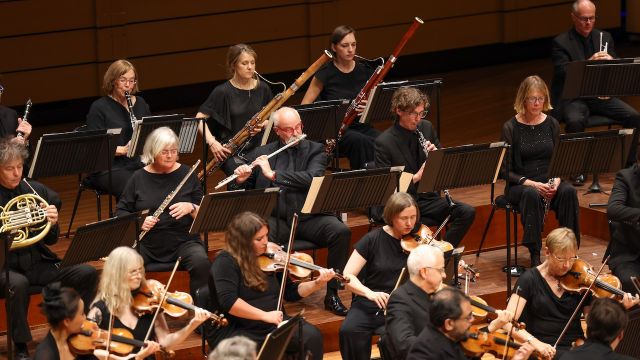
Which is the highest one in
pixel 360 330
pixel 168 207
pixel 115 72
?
pixel 115 72

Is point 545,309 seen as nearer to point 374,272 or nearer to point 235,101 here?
point 374,272

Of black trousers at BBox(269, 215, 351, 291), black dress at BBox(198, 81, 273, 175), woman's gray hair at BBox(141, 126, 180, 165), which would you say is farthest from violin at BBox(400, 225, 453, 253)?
black dress at BBox(198, 81, 273, 175)

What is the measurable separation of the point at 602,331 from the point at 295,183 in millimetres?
2049

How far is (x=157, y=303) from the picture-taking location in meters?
4.91

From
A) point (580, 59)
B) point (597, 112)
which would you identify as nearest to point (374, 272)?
point (597, 112)

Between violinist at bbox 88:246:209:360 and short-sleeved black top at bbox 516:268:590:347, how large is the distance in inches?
57.9

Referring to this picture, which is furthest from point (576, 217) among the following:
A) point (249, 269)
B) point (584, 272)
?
point (249, 269)

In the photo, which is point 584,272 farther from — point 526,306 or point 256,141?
point 256,141

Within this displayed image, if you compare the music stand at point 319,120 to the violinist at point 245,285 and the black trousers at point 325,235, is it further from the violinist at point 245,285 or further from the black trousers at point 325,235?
the violinist at point 245,285

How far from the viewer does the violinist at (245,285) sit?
507 centimetres

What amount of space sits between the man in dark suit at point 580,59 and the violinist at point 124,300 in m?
3.54

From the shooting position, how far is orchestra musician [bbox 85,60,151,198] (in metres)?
6.45

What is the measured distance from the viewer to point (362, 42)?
10523 mm

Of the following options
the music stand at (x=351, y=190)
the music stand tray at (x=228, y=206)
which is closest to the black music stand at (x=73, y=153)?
the music stand tray at (x=228, y=206)
